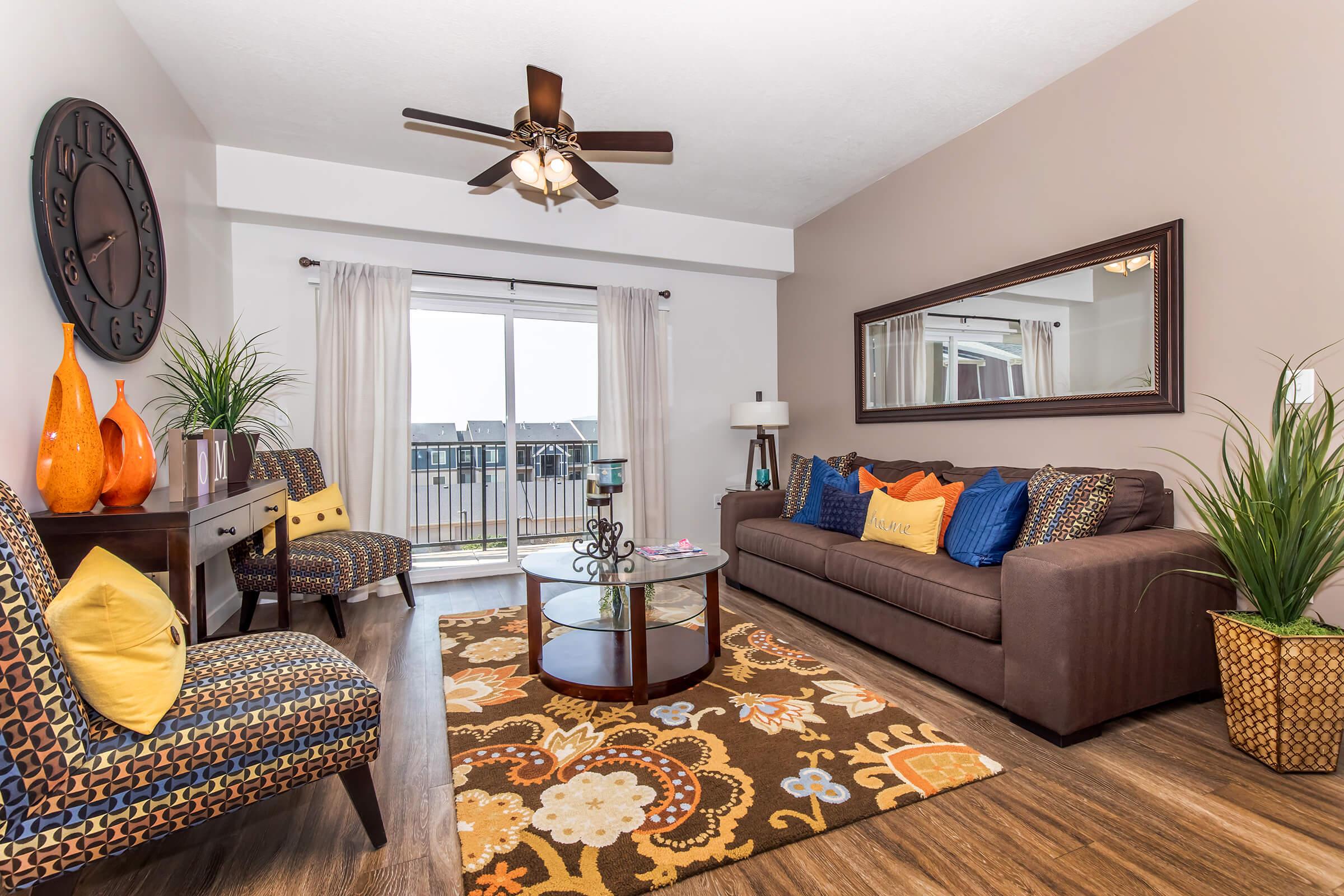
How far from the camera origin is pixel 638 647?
236cm

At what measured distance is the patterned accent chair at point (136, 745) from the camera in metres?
1.12

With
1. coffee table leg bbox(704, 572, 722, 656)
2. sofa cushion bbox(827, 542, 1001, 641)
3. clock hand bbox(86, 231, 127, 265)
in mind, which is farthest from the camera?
coffee table leg bbox(704, 572, 722, 656)

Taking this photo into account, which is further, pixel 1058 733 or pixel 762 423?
pixel 762 423

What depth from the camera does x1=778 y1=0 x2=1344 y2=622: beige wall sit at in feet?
7.38

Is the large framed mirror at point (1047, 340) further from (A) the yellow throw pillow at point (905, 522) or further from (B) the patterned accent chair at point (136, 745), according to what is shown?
(B) the patterned accent chair at point (136, 745)

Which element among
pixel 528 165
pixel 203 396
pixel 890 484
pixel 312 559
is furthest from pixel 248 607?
Result: pixel 890 484

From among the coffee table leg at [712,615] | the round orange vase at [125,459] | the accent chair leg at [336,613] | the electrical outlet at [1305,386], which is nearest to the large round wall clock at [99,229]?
the round orange vase at [125,459]

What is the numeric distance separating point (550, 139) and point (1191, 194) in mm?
2734

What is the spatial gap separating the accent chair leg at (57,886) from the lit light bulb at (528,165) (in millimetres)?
2590

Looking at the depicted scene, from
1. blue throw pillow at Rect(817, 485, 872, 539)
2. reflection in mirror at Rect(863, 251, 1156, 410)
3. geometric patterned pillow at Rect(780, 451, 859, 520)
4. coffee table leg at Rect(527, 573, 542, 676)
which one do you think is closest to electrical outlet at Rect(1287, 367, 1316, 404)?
reflection in mirror at Rect(863, 251, 1156, 410)

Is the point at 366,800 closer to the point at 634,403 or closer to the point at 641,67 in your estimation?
the point at 641,67

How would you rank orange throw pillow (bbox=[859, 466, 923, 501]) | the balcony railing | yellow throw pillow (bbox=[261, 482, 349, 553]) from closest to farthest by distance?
orange throw pillow (bbox=[859, 466, 923, 501]) < yellow throw pillow (bbox=[261, 482, 349, 553]) < the balcony railing

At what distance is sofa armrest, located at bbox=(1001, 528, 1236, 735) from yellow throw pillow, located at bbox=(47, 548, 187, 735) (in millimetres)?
2415

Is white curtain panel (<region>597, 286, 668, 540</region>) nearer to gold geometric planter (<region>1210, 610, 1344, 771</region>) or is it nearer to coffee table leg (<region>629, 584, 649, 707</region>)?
coffee table leg (<region>629, 584, 649, 707</region>)
